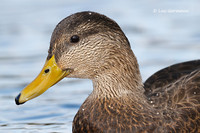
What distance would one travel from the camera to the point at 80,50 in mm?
6848

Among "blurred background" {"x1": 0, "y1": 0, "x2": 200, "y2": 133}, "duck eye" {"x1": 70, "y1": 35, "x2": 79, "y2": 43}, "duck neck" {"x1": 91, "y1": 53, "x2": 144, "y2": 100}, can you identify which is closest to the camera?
"duck eye" {"x1": 70, "y1": 35, "x2": 79, "y2": 43}

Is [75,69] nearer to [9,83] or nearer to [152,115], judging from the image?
[152,115]

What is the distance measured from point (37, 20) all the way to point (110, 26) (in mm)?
6485

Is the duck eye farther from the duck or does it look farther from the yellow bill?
the yellow bill

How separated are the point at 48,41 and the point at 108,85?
5176mm

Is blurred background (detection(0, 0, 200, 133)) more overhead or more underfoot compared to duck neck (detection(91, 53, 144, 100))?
more overhead

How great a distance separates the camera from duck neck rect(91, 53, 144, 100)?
7.04m

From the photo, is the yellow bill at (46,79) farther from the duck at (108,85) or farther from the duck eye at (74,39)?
the duck eye at (74,39)

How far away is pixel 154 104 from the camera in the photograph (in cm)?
724

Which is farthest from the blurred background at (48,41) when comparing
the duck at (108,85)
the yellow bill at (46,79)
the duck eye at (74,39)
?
the duck eye at (74,39)

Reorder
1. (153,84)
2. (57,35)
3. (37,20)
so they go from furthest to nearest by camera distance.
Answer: (37,20), (153,84), (57,35)

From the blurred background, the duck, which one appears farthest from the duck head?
the blurred background

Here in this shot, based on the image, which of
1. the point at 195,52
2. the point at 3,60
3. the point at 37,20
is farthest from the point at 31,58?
the point at 195,52

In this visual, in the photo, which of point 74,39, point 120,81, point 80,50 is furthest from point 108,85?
point 74,39
